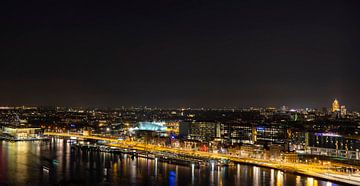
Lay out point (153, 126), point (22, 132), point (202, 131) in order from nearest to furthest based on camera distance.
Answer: point (202, 131) → point (22, 132) → point (153, 126)

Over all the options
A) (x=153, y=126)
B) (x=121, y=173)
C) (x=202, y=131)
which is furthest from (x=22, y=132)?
(x=121, y=173)

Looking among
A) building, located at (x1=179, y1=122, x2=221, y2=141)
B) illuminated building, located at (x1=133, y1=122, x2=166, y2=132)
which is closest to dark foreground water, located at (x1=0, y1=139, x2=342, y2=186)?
building, located at (x1=179, y1=122, x2=221, y2=141)

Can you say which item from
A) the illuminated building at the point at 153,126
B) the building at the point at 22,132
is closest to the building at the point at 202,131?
the illuminated building at the point at 153,126

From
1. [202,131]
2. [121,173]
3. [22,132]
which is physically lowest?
[121,173]

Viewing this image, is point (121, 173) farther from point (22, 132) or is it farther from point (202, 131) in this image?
point (22, 132)

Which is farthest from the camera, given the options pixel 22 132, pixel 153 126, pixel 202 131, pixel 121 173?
pixel 153 126

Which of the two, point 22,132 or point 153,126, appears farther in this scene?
point 153,126

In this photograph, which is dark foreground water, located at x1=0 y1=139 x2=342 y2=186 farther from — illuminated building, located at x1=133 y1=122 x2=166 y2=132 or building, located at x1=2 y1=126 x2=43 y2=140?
illuminated building, located at x1=133 y1=122 x2=166 y2=132

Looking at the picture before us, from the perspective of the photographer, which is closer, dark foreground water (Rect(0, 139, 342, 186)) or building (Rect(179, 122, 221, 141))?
dark foreground water (Rect(0, 139, 342, 186))

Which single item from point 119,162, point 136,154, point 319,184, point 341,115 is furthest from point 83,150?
point 341,115

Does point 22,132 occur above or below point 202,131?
below
